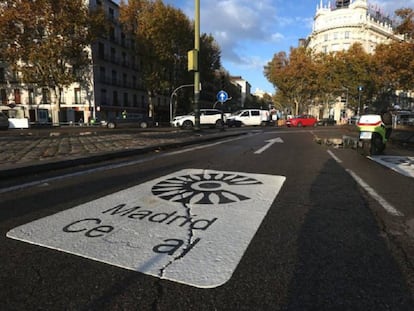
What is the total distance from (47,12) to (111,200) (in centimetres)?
3386

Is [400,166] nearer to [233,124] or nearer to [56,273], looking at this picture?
[56,273]

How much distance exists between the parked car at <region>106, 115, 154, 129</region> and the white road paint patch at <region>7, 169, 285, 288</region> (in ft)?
85.0

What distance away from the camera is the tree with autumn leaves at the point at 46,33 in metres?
30.5

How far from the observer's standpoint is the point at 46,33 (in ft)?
108

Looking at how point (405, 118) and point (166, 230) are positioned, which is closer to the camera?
point (166, 230)

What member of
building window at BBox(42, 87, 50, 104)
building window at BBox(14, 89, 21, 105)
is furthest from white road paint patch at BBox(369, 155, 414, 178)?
building window at BBox(14, 89, 21, 105)

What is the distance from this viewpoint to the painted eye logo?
13.2 feet

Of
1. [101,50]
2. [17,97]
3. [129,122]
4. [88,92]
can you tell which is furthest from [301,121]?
[17,97]

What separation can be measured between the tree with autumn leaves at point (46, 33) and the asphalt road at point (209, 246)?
31.1 metres

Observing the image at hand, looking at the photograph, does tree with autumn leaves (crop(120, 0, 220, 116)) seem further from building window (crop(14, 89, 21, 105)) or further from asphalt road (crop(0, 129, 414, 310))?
asphalt road (crop(0, 129, 414, 310))

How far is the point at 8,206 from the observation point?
369cm

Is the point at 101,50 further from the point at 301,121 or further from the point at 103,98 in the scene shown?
the point at 301,121

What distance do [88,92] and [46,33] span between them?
8.99m

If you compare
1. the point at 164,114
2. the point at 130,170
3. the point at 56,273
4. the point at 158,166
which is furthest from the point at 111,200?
the point at 164,114
